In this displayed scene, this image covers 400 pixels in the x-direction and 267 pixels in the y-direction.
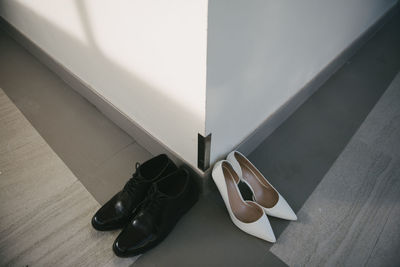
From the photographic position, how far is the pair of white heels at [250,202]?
0.86m

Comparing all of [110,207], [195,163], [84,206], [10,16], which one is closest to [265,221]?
[195,163]

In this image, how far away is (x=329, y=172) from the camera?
1.08 metres

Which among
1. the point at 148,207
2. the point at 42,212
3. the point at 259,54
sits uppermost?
the point at 259,54

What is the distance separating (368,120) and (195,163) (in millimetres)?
957

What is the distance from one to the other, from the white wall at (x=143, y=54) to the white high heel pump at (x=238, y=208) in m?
0.12

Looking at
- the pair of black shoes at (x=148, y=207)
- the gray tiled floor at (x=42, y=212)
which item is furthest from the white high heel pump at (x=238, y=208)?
the gray tiled floor at (x=42, y=212)

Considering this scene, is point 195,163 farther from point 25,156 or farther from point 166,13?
point 25,156

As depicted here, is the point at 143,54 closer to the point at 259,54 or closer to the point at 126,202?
the point at 259,54

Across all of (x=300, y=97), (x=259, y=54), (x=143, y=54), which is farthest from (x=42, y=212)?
(x=300, y=97)

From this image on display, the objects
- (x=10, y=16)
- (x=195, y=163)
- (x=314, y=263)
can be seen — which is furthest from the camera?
(x=10, y=16)

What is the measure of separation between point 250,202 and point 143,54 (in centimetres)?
62

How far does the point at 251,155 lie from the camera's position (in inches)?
45.0

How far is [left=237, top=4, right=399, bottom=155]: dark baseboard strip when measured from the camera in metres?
1.12

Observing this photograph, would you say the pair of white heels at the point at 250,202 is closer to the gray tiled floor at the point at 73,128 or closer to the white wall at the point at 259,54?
the white wall at the point at 259,54
